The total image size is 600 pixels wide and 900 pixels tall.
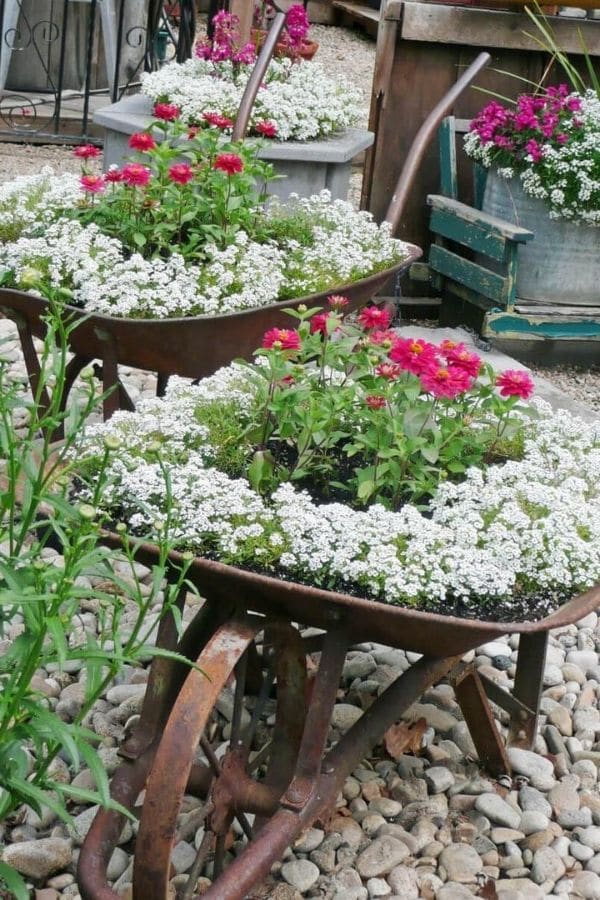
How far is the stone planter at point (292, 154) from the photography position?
170 inches

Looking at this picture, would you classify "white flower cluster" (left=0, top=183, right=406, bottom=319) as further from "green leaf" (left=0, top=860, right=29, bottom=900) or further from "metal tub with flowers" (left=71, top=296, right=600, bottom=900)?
"green leaf" (left=0, top=860, right=29, bottom=900)

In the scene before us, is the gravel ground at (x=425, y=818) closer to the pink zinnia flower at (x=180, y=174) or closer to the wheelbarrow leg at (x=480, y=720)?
the wheelbarrow leg at (x=480, y=720)

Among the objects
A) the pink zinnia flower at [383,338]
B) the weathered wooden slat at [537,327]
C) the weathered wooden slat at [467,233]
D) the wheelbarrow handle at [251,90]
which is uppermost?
the wheelbarrow handle at [251,90]

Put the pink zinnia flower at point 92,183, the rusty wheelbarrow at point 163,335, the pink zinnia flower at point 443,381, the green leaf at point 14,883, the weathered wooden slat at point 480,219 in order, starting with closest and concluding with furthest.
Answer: the green leaf at point 14,883, the pink zinnia flower at point 443,381, the rusty wheelbarrow at point 163,335, the pink zinnia flower at point 92,183, the weathered wooden slat at point 480,219

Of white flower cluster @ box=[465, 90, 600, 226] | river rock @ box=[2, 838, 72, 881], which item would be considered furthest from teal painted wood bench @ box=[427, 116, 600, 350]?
Result: river rock @ box=[2, 838, 72, 881]

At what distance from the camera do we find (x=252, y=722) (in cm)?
227

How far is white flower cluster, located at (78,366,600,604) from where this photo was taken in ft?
6.55

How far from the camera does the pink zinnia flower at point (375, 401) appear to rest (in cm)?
224

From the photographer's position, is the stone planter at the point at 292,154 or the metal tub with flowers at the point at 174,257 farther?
the stone planter at the point at 292,154

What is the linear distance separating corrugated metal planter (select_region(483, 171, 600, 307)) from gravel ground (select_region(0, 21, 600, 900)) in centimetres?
233

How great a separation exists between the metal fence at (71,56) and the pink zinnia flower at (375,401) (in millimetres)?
4882

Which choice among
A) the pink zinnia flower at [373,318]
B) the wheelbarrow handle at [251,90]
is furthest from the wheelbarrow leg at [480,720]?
the wheelbarrow handle at [251,90]

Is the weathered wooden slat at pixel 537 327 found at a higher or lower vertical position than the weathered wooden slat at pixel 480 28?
lower

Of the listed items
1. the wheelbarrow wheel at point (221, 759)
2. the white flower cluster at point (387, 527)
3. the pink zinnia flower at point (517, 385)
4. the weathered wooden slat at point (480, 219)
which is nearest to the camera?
the wheelbarrow wheel at point (221, 759)
